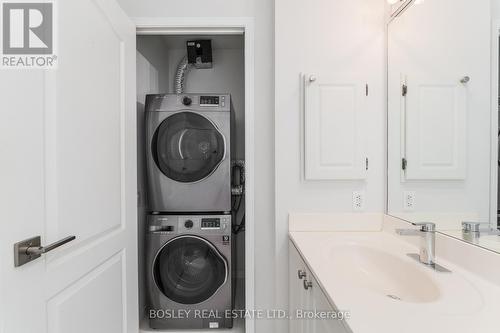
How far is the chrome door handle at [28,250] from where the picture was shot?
821mm

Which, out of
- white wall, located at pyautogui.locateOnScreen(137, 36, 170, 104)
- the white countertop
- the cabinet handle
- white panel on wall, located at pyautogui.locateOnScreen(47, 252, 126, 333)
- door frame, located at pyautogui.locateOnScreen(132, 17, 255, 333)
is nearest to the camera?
the white countertop

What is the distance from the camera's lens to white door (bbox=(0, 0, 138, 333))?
0.83m

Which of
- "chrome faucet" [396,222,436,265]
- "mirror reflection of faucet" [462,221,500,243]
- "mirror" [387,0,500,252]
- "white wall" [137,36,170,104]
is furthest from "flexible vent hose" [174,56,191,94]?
"mirror reflection of faucet" [462,221,500,243]

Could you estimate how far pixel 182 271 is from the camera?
2.01m

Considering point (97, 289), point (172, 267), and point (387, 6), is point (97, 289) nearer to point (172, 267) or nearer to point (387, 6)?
point (172, 267)

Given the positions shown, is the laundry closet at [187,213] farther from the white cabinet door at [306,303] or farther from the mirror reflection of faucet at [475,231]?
the mirror reflection of faucet at [475,231]

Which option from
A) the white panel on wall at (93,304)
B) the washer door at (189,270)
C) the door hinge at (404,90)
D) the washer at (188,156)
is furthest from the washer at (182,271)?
the door hinge at (404,90)

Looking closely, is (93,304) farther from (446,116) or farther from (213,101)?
(446,116)

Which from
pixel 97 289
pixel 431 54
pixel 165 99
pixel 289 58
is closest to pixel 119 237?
pixel 97 289

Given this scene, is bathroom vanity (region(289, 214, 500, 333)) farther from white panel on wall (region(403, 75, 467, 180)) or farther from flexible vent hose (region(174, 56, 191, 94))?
flexible vent hose (region(174, 56, 191, 94))

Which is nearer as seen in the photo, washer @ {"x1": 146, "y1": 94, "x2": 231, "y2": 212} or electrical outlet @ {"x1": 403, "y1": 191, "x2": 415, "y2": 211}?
electrical outlet @ {"x1": 403, "y1": 191, "x2": 415, "y2": 211}

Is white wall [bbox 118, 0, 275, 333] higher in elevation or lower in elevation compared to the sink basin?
higher

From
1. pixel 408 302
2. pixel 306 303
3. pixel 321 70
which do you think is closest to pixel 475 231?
pixel 408 302

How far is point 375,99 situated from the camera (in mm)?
1686
